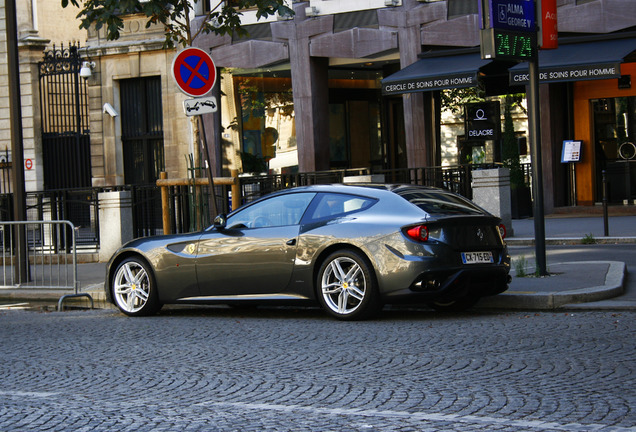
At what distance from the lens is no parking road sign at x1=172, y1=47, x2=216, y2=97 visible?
13266mm

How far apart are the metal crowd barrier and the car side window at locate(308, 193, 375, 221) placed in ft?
16.6

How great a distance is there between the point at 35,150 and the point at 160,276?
21.9 m

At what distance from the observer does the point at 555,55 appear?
22.4 meters

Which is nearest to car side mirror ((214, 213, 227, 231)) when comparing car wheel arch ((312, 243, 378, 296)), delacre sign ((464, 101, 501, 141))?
car wheel arch ((312, 243, 378, 296))

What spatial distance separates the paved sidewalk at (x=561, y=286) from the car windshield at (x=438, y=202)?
41.4 inches

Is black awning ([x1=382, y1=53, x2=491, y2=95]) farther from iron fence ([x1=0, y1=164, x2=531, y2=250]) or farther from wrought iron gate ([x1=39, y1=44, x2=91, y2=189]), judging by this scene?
wrought iron gate ([x1=39, y1=44, x2=91, y2=189])

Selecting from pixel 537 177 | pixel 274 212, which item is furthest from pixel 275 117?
pixel 274 212

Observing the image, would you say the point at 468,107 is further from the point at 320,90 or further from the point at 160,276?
the point at 160,276

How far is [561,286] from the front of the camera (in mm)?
10969

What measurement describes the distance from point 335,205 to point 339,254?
0.64 metres

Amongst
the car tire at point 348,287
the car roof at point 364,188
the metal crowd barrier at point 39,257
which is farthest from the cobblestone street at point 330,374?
the metal crowd barrier at point 39,257

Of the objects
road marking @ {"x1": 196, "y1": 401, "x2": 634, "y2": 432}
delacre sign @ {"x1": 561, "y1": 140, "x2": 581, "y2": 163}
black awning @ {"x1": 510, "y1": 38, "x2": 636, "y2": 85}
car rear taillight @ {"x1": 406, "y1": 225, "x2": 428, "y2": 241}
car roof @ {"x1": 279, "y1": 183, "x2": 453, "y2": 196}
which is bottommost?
road marking @ {"x1": 196, "y1": 401, "x2": 634, "y2": 432}

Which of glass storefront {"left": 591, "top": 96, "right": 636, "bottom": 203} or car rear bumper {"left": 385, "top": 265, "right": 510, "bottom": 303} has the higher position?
glass storefront {"left": 591, "top": 96, "right": 636, "bottom": 203}

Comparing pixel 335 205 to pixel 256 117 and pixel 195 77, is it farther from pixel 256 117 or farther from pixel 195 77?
pixel 256 117
